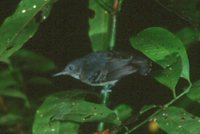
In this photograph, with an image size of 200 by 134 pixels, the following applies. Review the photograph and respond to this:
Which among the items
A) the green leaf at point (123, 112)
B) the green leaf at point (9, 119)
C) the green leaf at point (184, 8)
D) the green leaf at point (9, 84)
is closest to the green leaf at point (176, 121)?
the green leaf at point (184, 8)

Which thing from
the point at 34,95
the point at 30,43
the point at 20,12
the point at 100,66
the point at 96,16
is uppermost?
the point at 20,12

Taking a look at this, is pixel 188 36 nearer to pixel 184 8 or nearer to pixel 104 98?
pixel 184 8

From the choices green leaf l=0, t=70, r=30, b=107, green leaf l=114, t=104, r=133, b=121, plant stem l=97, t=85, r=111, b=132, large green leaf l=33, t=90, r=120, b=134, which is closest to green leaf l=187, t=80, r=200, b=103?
large green leaf l=33, t=90, r=120, b=134

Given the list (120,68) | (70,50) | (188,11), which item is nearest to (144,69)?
(120,68)

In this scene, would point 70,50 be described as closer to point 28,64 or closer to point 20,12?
point 28,64

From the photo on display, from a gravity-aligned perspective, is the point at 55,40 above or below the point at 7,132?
above

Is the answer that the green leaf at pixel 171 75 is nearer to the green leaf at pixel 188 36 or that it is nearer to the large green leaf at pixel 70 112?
the large green leaf at pixel 70 112
